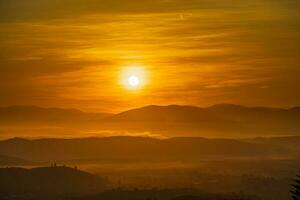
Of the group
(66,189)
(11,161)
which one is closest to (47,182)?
(66,189)

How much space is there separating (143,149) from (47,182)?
802 inches

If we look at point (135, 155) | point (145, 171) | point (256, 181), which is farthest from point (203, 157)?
point (256, 181)

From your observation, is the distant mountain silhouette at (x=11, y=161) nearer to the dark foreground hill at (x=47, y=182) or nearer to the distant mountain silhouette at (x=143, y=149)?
the distant mountain silhouette at (x=143, y=149)

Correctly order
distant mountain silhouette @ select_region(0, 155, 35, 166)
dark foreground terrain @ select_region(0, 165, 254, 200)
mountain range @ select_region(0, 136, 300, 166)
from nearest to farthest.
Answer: dark foreground terrain @ select_region(0, 165, 254, 200) < distant mountain silhouette @ select_region(0, 155, 35, 166) < mountain range @ select_region(0, 136, 300, 166)

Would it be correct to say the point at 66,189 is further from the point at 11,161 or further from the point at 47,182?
the point at 11,161

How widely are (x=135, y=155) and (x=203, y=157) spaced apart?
5.19 m

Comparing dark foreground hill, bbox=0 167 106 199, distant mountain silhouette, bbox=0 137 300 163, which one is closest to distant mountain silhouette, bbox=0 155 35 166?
distant mountain silhouette, bbox=0 137 300 163

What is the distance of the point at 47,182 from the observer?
58.9 m

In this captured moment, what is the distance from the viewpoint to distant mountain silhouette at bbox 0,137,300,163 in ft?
235

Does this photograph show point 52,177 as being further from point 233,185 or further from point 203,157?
point 203,157

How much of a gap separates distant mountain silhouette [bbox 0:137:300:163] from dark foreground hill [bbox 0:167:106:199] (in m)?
7.28

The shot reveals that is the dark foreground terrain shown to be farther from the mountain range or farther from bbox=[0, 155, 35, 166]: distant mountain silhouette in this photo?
the mountain range

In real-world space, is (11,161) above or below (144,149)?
below

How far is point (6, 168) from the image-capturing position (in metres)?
61.9
